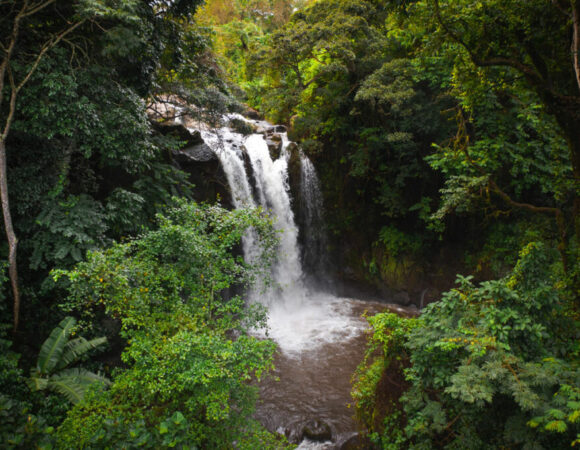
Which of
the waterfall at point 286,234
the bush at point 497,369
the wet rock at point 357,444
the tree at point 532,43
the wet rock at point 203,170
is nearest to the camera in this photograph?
the bush at point 497,369

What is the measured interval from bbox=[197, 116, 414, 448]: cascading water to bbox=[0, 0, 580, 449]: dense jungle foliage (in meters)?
1.90

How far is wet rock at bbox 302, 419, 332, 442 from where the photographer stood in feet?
20.7

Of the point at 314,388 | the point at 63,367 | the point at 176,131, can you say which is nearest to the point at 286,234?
the point at 176,131

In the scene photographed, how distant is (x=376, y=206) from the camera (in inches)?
523

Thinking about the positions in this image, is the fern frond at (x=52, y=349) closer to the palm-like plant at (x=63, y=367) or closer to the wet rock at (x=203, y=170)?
the palm-like plant at (x=63, y=367)

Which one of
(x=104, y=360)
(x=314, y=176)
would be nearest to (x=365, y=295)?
(x=314, y=176)

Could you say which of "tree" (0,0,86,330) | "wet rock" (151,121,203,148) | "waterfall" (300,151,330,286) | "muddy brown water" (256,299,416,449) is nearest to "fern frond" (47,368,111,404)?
"tree" (0,0,86,330)

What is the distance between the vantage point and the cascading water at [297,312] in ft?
23.3

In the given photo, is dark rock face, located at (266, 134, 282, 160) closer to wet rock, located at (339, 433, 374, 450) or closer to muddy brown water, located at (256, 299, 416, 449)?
muddy brown water, located at (256, 299, 416, 449)

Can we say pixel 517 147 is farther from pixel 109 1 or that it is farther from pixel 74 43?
pixel 74 43

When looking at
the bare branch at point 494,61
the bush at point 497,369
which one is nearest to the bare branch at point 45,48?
the bare branch at point 494,61

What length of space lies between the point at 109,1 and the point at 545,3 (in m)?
7.13

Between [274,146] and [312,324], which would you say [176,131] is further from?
[312,324]

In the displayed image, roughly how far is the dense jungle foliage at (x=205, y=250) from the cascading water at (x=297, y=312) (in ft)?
6.23
